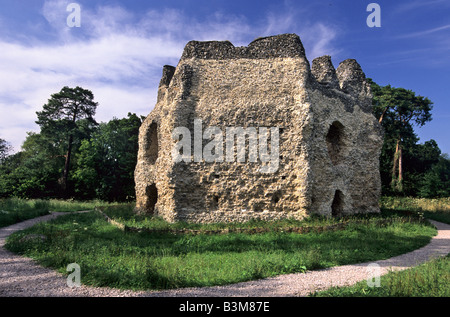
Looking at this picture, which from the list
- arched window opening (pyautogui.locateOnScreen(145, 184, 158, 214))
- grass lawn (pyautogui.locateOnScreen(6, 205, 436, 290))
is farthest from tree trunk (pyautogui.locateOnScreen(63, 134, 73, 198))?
grass lawn (pyautogui.locateOnScreen(6, 205, 436, 290))

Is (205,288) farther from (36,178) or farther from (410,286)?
(36,178)

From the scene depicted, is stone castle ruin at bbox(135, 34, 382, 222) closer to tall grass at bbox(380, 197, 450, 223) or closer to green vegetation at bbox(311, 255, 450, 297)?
tall grass at bbox(380, 197, 450, 223)

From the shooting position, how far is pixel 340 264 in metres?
7.57

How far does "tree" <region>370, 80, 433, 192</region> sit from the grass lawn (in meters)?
21.4

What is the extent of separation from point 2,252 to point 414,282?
1072 cm

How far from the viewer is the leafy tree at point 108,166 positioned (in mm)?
29844

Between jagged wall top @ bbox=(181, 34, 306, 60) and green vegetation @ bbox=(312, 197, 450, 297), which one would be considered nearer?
green vegetation @ bbox=(312, 197, 450, 297)

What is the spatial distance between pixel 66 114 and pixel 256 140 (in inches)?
1033

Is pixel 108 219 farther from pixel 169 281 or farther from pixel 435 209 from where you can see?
pixel 435 209

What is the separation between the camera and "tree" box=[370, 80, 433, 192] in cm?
3127

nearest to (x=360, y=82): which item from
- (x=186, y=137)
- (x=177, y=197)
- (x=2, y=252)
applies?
(x=186, y=137)

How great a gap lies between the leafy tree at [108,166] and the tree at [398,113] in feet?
89.2

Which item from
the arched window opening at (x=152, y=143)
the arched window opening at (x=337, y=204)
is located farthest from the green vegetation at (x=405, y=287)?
the arched window opening at (x=152, y=143)

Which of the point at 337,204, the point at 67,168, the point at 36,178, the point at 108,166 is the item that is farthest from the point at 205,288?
the point at 36,178
